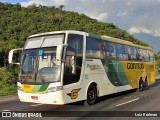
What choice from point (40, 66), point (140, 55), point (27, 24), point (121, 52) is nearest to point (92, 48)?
point (40, 66)

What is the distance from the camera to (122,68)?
56.5 ft

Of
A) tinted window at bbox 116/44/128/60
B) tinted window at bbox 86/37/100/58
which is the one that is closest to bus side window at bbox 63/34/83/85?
tinted window at bbox 86/37/100/58

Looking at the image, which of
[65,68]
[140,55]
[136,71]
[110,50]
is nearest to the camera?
[65,68]

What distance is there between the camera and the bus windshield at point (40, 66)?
452 inches

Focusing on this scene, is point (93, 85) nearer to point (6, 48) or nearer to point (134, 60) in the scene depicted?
point (134, 60)

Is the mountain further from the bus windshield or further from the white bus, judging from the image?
the bus windshield

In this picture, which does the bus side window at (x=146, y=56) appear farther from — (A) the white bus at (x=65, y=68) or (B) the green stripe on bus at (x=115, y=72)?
(A) the white bus at (x=65, y=68)

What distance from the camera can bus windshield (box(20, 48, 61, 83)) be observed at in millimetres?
11469

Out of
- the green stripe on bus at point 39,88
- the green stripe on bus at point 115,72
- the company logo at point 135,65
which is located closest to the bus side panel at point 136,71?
the company logo at point 135,65

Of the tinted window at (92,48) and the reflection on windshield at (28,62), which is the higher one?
the tinted window at (92,48)

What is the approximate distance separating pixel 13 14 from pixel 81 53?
58.6m

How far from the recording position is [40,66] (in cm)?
1178

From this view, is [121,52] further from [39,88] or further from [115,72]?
[39,88]

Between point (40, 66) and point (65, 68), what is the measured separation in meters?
0.99
